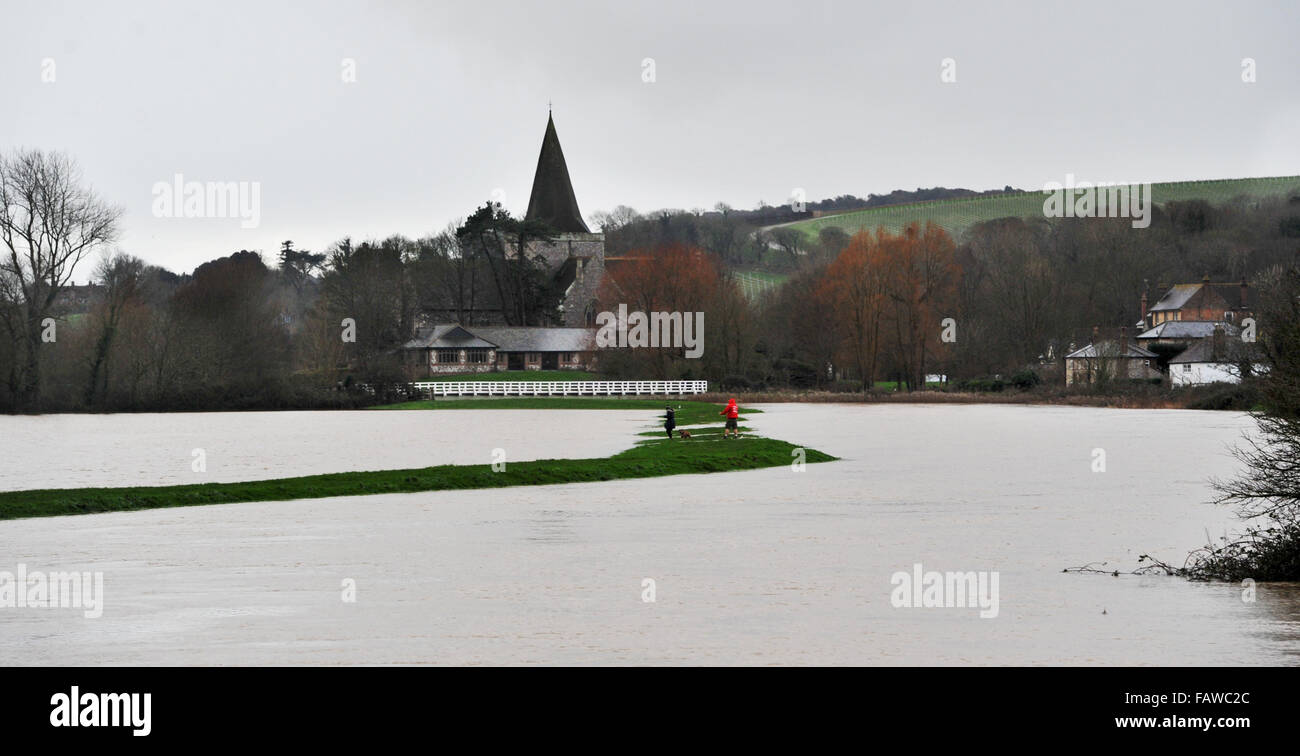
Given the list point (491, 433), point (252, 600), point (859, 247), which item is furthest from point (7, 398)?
point (252, 600)

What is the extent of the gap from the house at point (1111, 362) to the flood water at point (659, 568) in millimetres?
57118

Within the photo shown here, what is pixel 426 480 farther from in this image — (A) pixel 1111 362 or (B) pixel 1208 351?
(B) pixel 1208 351

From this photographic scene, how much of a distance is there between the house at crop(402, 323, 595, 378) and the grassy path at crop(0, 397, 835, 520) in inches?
3613

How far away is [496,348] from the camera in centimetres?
14100

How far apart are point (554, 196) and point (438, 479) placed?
438 ft

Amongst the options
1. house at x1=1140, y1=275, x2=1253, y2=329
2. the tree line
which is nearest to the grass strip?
the tree line

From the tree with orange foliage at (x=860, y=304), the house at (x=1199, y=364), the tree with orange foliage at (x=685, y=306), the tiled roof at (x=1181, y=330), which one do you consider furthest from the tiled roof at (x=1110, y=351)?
the tree with orange foliage at (x=685, y=306)

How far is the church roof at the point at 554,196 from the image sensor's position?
162750mm

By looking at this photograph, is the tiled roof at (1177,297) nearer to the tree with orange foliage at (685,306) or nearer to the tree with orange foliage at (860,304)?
the tree with orange foliage at (860,304)

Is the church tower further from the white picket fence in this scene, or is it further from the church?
the white picket fence

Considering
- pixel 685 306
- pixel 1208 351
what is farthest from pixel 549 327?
pixel 1208 351

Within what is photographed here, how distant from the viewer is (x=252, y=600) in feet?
55.6

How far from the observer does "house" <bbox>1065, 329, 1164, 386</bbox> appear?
9669 cm
